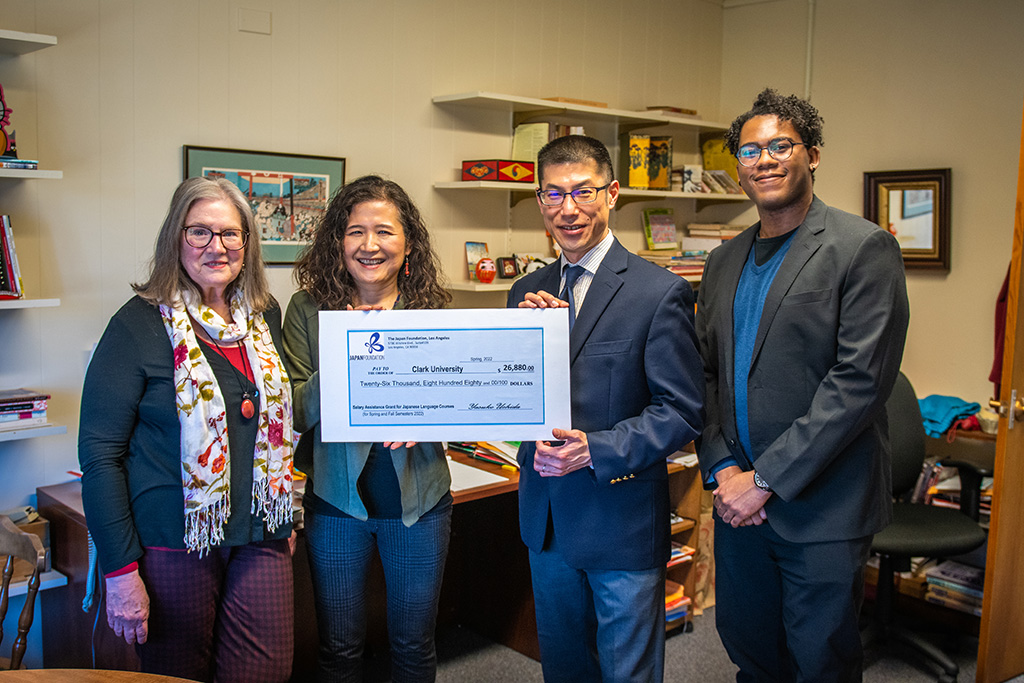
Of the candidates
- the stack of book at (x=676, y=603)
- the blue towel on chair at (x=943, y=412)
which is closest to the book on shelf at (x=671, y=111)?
the blue towel on chair at (x=943, y=412)

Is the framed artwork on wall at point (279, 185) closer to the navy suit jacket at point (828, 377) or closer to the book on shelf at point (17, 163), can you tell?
the book on shelf at point (17, 163)

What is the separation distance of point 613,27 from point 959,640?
3.11 m

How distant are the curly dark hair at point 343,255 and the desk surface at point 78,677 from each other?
91 centimetres

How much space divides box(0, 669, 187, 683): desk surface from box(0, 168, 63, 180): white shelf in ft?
4.91

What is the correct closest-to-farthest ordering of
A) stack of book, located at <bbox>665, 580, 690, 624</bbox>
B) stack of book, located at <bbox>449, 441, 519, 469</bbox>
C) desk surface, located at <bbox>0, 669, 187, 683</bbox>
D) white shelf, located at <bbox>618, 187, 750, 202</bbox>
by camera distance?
desk surface, located at <bbox>0, 669, 187, 683</bbox> → stack of book, located at <bbox>449, 441, 519, 469</bbox> → stack of book, located at <bbox>665, 580, 690, 624</bbox> → white shelf, located at <bbox>618, 187, 750, 202</bbox>

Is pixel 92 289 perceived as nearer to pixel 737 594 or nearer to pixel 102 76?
pixel 102 76

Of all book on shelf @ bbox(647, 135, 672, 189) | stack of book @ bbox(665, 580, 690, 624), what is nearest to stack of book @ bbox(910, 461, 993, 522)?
stack of book @ bbox(665, 580, 690, 624)

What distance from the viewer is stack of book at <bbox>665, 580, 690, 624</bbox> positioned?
335 centimetres

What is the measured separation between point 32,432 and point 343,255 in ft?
3.97

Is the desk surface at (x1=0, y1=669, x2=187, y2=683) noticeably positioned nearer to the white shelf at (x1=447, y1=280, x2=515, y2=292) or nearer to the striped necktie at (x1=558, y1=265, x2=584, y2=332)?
the striped necktie at (x1=558, y1=265, x2=584, y2=332)

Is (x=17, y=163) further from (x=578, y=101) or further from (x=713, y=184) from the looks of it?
(x=713, y=184)

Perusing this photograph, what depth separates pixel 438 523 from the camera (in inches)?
81.5

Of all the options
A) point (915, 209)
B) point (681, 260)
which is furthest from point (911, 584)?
point (681, 260)

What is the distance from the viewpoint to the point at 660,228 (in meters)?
4.51
